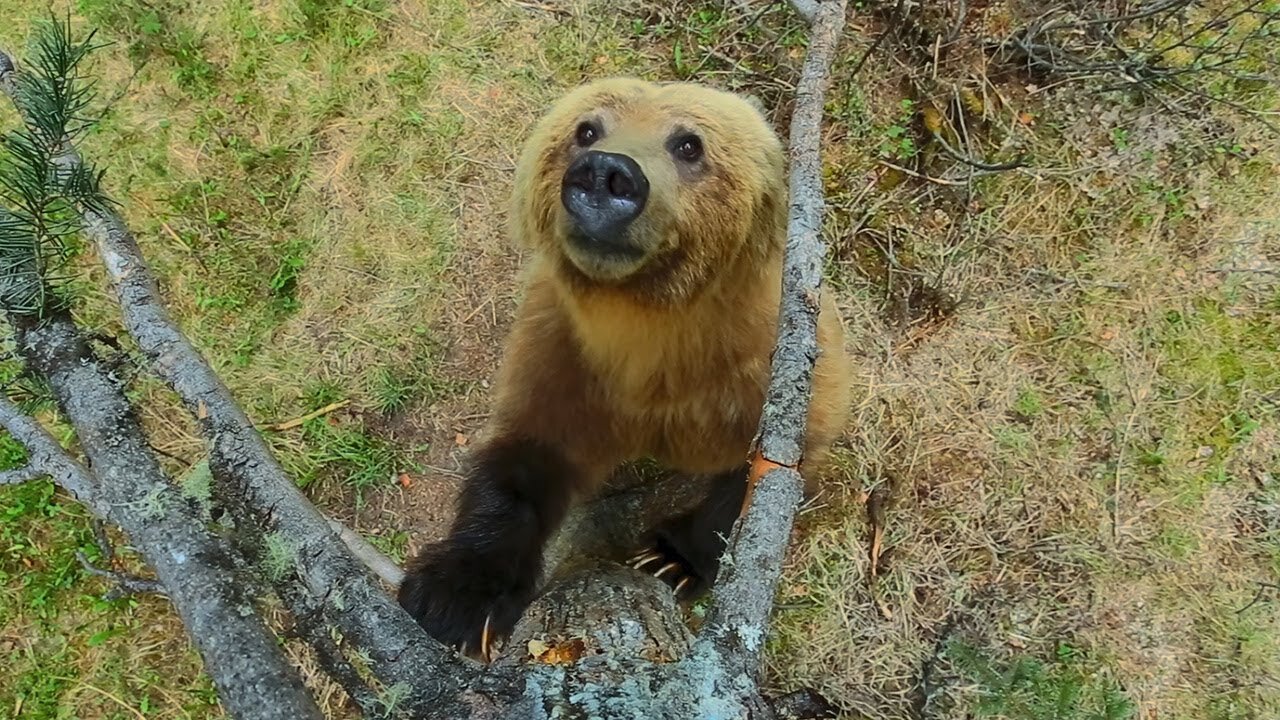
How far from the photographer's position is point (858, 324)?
4246mm

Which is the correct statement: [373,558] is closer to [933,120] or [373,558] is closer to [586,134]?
[586,134]

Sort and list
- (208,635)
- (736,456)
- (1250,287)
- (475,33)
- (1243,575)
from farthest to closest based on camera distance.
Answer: (475,33), (1250,287), (1243,575), (736,456), (208,635)

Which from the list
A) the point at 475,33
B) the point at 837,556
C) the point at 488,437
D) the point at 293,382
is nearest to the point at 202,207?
the point at 293,382

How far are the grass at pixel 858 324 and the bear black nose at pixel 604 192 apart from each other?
186cm

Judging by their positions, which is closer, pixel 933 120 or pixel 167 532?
pixel 167 532

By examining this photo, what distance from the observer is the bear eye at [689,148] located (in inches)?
114

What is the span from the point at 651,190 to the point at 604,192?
0.48 ft

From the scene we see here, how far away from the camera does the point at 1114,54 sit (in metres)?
4.39

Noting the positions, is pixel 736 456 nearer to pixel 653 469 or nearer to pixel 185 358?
pixel 653 469

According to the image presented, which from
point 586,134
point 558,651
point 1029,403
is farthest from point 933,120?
point 558,651

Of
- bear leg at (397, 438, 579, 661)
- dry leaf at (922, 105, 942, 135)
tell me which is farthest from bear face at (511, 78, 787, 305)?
dry leaf at (922, 105, 942, 135)

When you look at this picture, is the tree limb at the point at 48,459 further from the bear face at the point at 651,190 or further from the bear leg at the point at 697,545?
the bear leg at the point at 697,545

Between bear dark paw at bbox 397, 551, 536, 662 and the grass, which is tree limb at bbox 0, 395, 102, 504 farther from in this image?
the grass

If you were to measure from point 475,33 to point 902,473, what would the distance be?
2869 mm
